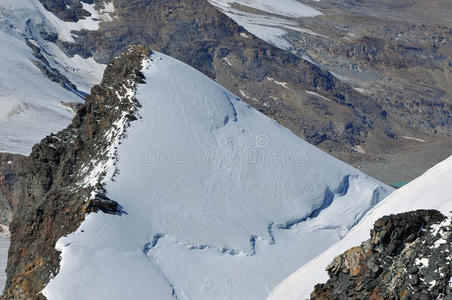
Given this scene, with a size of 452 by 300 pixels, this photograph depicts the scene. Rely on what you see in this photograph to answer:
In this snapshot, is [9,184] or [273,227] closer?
[273,227]

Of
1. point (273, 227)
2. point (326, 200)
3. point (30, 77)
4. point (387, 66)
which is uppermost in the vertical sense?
point (326, 200)

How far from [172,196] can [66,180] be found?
14.6ft

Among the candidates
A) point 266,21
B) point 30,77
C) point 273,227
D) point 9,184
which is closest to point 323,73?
point 266,21

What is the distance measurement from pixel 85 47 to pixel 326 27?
67361 mm

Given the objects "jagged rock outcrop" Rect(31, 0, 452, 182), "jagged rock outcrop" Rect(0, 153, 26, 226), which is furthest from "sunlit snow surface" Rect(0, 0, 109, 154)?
"jagged rock outcrop" Rect(31, 0, 452, 182)

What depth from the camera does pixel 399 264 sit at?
13.9m

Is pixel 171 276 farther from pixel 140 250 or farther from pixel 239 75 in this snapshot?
pixel 239 75

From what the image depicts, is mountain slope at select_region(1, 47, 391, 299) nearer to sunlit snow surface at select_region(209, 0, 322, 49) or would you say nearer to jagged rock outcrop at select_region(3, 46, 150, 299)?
jagged rock outcrop at select_region(3, 46, 150, 299)

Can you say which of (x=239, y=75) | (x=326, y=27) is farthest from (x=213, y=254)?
(x=326, y=27)

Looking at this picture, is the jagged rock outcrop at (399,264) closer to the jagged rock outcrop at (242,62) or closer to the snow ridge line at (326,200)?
the snow ridge line at (326,200)

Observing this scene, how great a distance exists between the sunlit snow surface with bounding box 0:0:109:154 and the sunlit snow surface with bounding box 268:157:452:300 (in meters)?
65.5

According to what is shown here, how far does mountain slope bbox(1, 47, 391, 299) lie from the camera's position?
2452cm

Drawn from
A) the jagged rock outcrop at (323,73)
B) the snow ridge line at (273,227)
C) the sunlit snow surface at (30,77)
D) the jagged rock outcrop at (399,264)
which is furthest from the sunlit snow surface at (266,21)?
the jagged rock outcrop at (399,264)

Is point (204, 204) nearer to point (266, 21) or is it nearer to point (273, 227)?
point (273, 227)
